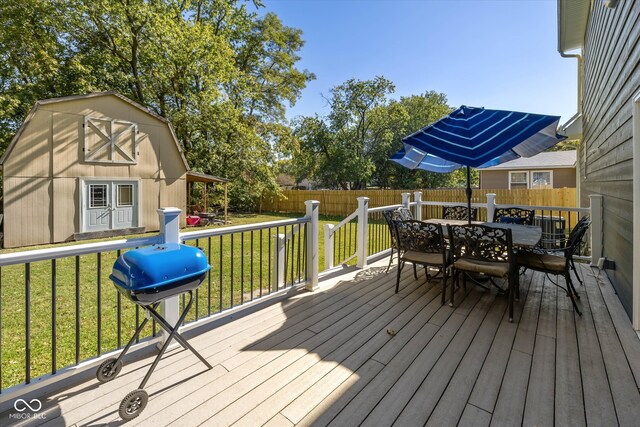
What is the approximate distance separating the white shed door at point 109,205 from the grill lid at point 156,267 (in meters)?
10.1

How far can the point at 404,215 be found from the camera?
4824 millimetres

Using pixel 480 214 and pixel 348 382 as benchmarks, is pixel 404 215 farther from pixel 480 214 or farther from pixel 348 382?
pixel 480 214

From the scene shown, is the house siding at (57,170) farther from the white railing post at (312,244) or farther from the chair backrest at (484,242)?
the chair backrest at (484,242)

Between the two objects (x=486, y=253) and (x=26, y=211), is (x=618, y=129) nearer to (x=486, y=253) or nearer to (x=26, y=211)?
(x=486, y=253)

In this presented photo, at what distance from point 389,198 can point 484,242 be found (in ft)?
39.2

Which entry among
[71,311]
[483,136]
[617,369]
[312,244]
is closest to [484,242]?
[483,136]

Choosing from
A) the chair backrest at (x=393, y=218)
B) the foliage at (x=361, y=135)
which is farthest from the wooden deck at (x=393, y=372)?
the foliage at (x=361, y=135)

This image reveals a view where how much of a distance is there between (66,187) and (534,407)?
11.9m

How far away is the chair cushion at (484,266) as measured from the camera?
2.93 meters

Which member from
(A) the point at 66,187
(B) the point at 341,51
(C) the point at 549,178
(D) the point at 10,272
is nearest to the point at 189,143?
(A) the point at 66,187

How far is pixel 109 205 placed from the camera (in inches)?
395

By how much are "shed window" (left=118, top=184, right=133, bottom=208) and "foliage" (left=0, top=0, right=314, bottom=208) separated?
3.80m

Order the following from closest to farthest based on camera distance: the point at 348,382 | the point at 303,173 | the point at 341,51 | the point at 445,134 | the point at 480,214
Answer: the point at 348,382
the point at 445,134
the point at 480,214
the point at 341,51
the point at 303,173

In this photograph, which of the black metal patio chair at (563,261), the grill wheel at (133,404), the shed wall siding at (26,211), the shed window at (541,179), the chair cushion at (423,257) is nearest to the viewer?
the grill wheel at (133,404)
